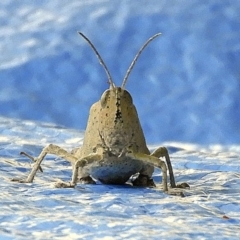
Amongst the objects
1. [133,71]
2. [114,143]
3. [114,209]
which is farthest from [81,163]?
[133,71]

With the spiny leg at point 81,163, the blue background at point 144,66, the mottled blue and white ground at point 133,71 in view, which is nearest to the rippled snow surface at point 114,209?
the spiny leg at point 81,163

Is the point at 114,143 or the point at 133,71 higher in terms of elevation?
the point at 133,71

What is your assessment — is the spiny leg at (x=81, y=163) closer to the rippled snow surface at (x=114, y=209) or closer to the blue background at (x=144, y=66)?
the rippled snow surface at (x=114, y=209)

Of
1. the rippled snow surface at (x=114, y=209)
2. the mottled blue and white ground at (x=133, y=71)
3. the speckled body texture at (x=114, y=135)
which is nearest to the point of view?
the rippled snow surface at (x=114, y=209)

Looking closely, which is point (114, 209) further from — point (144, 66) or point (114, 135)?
point (144, 66)

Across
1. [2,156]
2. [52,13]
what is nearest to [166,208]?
[2,156]

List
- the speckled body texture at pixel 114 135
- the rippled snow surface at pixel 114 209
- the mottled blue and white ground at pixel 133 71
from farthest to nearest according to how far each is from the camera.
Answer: the mottled blue and white ground at pixel 133 71 < the speckled body texture at pixel 114 135 < the rippled snow surface at pixel 114 209
